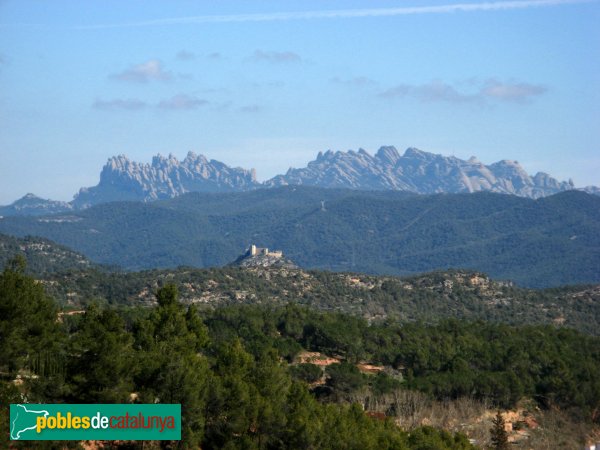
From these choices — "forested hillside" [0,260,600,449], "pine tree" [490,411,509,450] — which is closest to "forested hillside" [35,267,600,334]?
"forested hillside" [0,260,600,449]

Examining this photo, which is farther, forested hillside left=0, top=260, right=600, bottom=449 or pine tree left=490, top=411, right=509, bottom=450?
pine tree left=490, top=411, right=509, bottom=450

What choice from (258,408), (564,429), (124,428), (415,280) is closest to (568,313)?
(415,280)

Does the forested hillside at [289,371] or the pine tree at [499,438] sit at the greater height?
the forested hillside at [289,371]

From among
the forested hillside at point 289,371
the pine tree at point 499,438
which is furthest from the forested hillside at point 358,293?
the pine tree at point 499,438

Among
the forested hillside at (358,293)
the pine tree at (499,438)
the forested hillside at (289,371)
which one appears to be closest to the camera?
the forested hillside at (289,371)

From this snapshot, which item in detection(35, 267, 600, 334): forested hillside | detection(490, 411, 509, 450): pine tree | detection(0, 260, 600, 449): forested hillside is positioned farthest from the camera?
detection(35, 267, 600, 334): forested hillside

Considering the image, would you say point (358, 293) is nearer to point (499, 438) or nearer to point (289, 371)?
point (289, 371)

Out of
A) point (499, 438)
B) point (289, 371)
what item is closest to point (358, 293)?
point (289, 371)

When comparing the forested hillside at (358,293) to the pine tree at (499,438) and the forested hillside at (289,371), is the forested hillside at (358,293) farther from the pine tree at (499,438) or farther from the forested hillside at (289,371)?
the pine tree at (499,438)

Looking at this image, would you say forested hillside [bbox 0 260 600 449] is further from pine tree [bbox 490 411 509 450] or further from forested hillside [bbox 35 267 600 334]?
forested hillside [bbox 35 267 600 334]

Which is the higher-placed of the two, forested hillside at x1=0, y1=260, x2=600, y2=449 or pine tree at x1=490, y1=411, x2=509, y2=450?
forested hillside at x1=0, y1=260, x2=600, y2=449

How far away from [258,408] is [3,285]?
15.2 metres

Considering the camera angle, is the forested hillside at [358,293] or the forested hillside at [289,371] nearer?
the forested hillside at [289,371]

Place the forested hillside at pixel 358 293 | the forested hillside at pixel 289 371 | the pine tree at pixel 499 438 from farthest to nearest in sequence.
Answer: the forested hillside at pixel 358 293 → the pine tree at pixel 499 438 → the forested hillside at pixel 289 371
